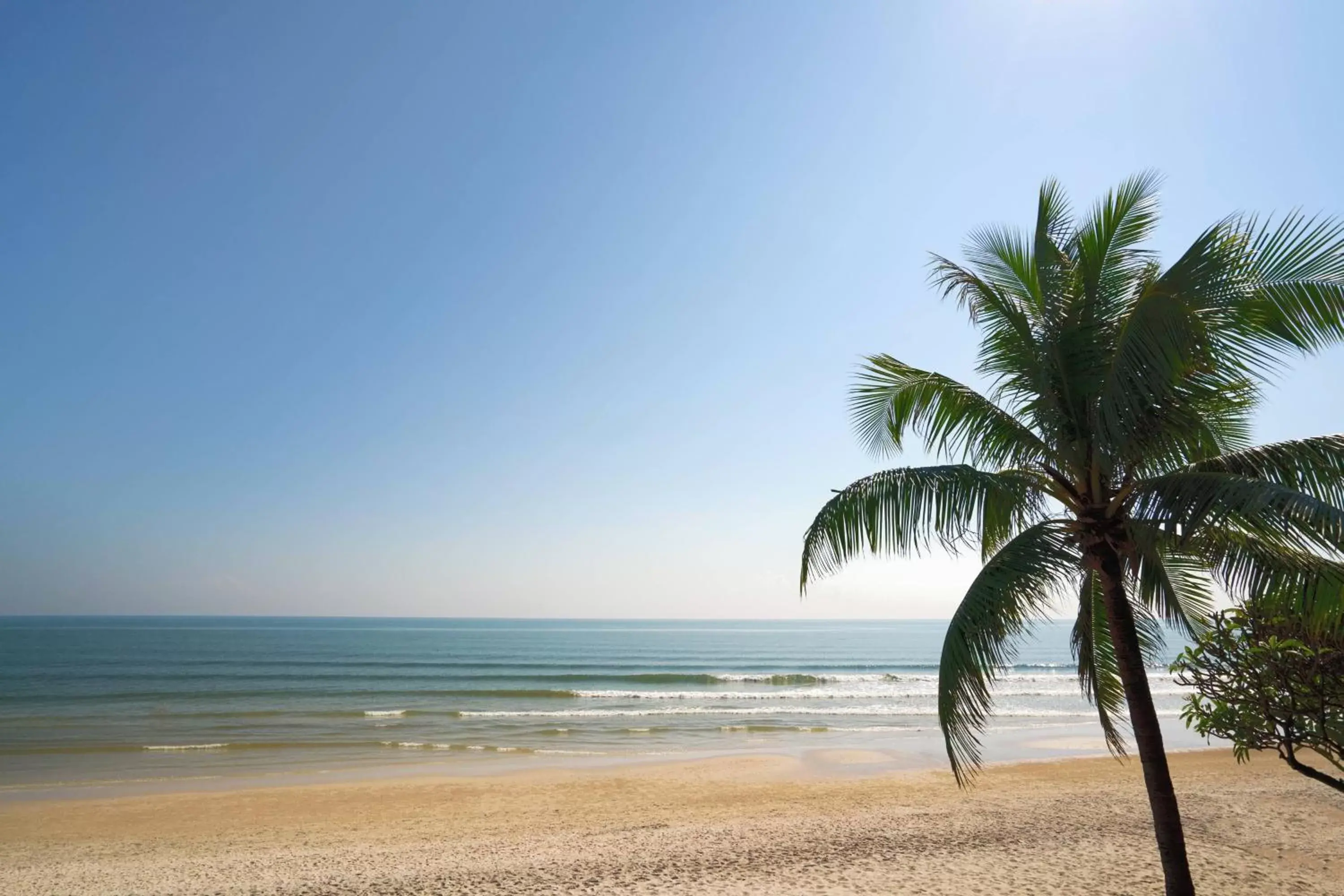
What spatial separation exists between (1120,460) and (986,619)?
1.55 metres

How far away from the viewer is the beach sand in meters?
8.55

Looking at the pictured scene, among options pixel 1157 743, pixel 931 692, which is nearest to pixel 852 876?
pixel 1157 743

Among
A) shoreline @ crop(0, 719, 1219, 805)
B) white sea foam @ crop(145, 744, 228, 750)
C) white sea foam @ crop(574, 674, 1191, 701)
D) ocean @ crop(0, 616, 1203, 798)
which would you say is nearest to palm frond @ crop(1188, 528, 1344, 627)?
ocean @ crop(0, 616, 1203, 798)

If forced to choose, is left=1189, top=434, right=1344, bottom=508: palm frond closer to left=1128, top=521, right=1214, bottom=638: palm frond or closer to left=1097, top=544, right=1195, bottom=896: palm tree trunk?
left=1097, top=544, right=1195, bottom=896: palm tree trunk

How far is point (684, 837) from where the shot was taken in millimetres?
10453

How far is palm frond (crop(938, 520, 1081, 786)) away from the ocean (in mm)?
12863

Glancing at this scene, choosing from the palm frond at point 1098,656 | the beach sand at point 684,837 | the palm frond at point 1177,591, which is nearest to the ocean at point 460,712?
the beach sand at point 684,837

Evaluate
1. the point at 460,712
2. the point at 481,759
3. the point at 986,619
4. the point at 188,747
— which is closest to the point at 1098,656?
the point at 986,619

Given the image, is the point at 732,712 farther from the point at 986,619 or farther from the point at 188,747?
the point at 986,619

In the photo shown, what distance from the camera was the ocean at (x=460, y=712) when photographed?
1838 centimetres

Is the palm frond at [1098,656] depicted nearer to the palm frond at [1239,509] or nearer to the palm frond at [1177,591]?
the palm frond at [1177,591]

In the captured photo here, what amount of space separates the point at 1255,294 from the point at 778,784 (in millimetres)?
12936

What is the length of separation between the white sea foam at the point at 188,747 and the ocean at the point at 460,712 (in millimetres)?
79

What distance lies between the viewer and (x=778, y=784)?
15.1 meters
